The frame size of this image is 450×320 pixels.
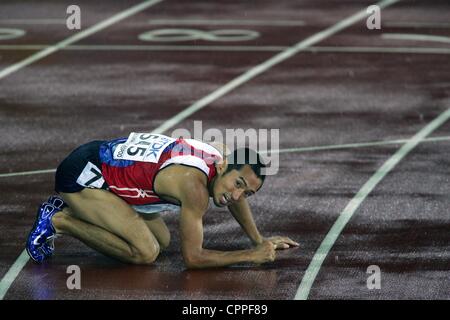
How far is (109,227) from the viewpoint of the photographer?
11.2 metres

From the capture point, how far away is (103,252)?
1141 cm

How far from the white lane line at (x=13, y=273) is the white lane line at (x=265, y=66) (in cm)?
487

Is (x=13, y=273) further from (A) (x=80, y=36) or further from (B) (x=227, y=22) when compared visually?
(B) (x=227, y=22)

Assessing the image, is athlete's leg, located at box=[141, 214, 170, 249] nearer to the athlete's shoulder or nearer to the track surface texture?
the track surface texture

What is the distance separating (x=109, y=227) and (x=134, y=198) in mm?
316

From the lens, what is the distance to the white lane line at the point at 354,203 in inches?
437

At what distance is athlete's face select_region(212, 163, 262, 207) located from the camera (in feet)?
34.8

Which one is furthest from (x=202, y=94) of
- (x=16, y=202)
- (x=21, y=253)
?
(x=21, y=253)

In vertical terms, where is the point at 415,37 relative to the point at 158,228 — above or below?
above

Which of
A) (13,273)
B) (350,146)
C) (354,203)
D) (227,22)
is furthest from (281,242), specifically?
(227,22)

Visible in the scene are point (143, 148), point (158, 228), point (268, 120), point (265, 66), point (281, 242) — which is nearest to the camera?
point (143, 148)

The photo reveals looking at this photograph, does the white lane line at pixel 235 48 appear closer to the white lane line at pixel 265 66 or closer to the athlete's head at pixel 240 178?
the white lane line at pixel 265 66
